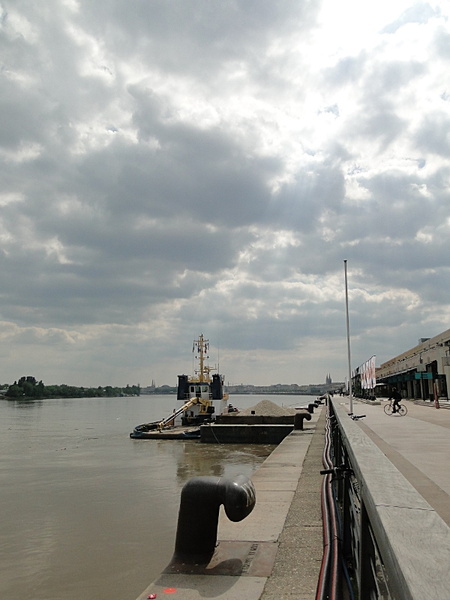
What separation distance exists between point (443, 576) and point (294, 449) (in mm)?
15227

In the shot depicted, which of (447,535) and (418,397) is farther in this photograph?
(418,397)

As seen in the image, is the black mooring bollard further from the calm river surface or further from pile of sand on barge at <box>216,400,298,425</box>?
pile of sand on barge at <box>216,400,298,425</box>

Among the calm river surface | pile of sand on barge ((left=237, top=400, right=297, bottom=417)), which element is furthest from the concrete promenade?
pile of sand on barge ((left=237, top=400, right=297, bottom=417))

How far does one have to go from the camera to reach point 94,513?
46.9 ft

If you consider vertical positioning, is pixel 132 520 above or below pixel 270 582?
below

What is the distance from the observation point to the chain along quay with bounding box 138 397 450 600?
168cm

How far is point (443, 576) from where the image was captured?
54.5 inches

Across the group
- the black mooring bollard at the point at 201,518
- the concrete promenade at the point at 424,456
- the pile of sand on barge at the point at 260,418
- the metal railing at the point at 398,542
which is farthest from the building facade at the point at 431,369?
→ the metal railing at the point at 398,542

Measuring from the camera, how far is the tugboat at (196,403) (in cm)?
4022

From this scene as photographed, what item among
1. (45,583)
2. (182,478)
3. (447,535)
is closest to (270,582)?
(447,535)

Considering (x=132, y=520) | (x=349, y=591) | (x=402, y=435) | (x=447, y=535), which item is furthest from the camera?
(x=402, y=435)

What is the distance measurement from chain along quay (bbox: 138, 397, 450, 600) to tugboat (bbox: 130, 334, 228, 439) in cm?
3036

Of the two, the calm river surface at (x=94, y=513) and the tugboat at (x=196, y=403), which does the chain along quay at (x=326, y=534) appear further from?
the tugboat at (x=196, y=403)

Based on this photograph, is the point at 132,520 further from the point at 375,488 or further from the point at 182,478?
the point at 375,488
